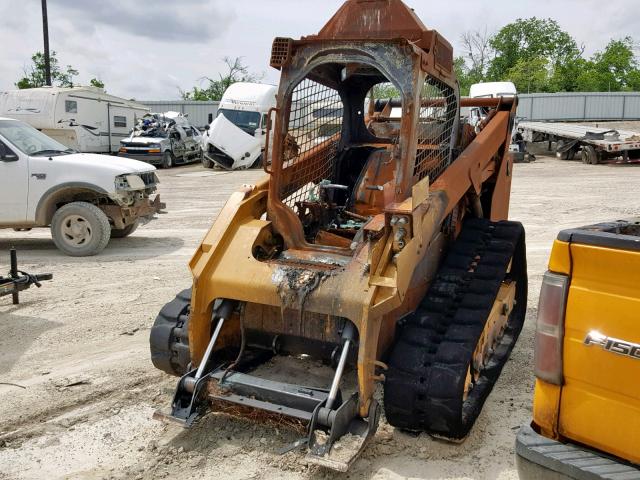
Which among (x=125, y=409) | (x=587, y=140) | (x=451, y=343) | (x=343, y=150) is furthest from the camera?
(x=587, y=140)

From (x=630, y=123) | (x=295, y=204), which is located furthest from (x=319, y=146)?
(x=630, y=123)

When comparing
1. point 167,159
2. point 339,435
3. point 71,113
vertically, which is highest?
point 71,113

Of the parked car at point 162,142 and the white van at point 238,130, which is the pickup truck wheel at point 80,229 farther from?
the parked car at point 162,142

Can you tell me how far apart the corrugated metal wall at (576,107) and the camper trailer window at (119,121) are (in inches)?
820

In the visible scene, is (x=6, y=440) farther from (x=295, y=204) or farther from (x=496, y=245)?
(x=496, y=245)

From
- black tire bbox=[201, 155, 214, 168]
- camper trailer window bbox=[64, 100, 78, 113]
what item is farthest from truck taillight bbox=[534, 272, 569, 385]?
camper trailer window bbox=[64, 100, 78, 113]

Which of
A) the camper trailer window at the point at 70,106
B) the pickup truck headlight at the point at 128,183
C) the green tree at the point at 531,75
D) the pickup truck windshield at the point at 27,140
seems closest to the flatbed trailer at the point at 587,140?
the camper trailer window at the point at 70,106

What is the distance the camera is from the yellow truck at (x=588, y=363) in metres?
2.28

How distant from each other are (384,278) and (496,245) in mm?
1623

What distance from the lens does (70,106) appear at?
24188 millimetres

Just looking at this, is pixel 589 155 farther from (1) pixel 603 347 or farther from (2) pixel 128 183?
(1) pixel 603 347

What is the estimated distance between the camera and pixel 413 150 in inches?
172

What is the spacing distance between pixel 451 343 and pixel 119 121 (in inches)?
1013

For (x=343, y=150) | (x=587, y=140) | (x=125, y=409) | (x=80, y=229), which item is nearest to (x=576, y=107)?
(x=587, y=140)
